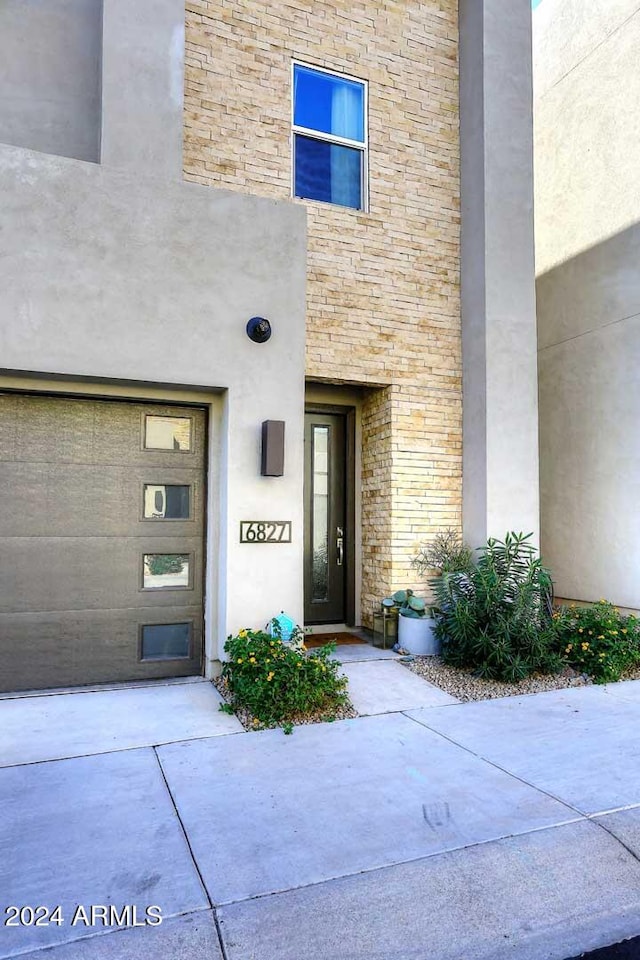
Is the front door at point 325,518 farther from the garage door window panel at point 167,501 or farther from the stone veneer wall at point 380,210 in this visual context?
the garage door window panel at point 167,501

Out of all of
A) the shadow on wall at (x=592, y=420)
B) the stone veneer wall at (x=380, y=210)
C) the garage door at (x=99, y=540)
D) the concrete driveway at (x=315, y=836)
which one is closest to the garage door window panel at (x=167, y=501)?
the garage door at (x=99, y=540)

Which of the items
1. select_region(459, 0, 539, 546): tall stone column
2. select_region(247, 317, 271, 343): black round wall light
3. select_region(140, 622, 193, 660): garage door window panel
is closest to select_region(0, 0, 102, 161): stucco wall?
select_region(247, 317, 271, 343): black round wall light

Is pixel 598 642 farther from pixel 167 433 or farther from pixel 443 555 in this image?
pixel 167 433

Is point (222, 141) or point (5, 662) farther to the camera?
point (222, 141)

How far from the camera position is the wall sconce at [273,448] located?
216 inches

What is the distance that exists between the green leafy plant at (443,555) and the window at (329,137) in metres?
3.84

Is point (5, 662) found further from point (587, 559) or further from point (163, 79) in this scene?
point (587, 559)

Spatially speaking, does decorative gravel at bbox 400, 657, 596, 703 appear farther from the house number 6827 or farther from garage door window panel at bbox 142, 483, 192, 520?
garage door window panel at bbox 142, 483, 192, 520

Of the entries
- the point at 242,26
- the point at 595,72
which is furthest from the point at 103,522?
the point at 595,72

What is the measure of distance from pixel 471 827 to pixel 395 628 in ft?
12.2

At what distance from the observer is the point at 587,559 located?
Result: 29.1ft

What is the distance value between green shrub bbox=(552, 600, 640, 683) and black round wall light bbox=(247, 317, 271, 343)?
3894 millimetres

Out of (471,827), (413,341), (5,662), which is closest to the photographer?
(471,827)

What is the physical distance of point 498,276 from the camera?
732cm
